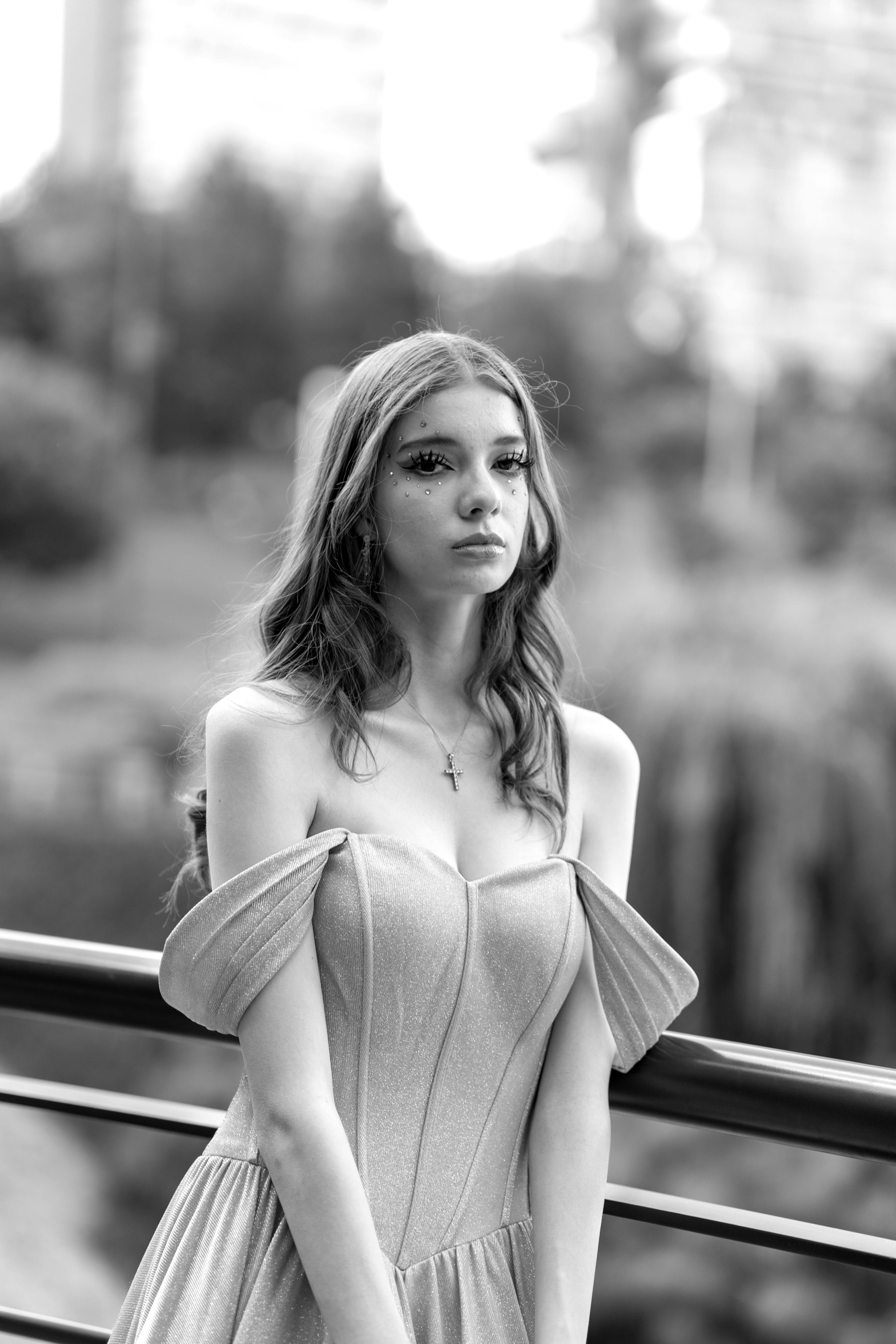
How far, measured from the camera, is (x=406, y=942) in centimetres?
125

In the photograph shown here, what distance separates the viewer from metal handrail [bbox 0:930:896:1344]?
1.26 meters

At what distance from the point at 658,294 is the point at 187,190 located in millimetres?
4690

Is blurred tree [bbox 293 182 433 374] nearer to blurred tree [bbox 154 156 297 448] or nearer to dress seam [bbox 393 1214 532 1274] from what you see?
blurred tree [bbox 154 156 297 448]

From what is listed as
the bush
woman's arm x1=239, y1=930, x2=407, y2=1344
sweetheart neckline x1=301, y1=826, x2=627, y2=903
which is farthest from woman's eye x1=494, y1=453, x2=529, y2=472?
the bush

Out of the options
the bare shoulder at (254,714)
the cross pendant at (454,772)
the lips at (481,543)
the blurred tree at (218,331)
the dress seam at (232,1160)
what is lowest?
the dress seam at (232,1160)

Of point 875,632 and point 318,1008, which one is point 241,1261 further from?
point 875,632

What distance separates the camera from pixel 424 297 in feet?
43.3

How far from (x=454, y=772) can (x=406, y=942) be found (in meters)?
0.20

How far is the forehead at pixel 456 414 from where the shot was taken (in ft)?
4.49

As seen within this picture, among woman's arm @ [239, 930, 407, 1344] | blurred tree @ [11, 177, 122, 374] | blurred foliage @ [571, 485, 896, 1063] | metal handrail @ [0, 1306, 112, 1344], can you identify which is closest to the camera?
woman's arm @ [239, 930, 407, 1344]

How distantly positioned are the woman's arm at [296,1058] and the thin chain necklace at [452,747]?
13 centimetres

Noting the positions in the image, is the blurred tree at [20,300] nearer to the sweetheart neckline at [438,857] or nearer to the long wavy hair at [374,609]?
the long wavy hair at [374,609]

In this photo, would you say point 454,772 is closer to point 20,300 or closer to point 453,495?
point 453,495

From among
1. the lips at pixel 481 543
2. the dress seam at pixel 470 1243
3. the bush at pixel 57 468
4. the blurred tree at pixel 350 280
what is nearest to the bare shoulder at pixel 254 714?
the lips at pixel 481 543
